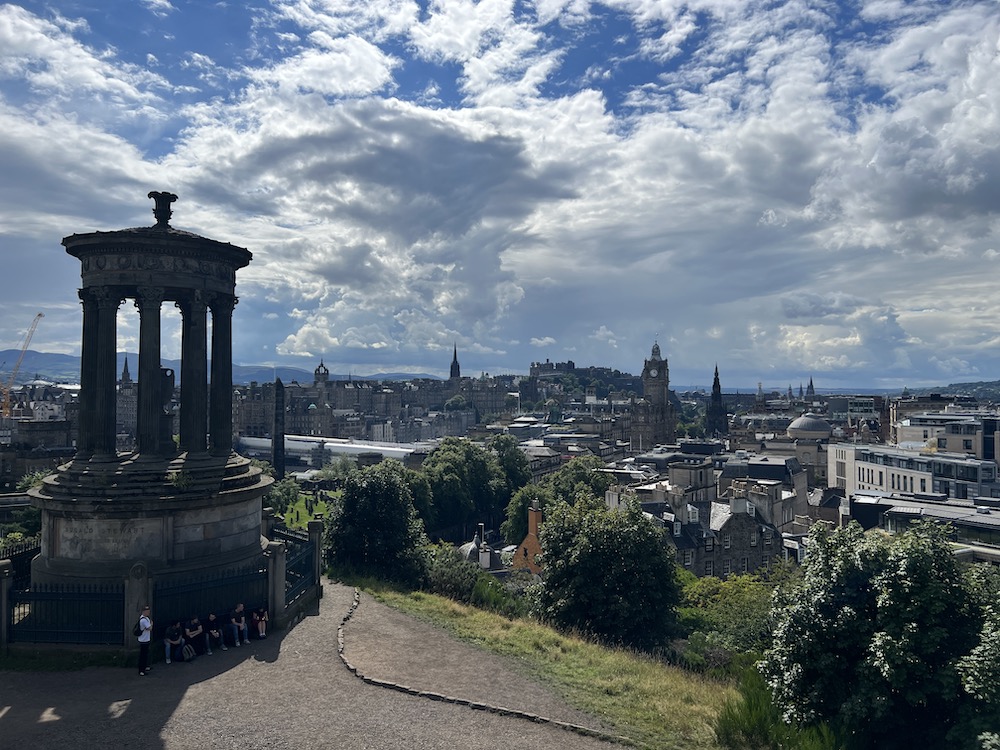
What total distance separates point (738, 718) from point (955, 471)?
66609 mm

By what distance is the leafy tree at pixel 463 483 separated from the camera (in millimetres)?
72750

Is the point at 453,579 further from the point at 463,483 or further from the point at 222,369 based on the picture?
the point at 463,483

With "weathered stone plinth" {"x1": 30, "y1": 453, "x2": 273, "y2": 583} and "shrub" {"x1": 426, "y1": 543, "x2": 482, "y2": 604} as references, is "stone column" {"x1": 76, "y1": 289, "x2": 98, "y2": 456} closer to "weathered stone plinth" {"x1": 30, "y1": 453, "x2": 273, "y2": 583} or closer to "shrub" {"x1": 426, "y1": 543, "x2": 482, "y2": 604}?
"weathered stone plinth" {"x1": 30, "y1": 453, "x2": 273, "y2": 583}

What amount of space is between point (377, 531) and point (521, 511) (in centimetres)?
3776

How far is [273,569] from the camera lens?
19656 mm

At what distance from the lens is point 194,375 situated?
23.6 meters

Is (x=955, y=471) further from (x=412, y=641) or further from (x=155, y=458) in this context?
(x=155, y=458)

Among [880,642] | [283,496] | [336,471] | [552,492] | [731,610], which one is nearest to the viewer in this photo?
[880,642]

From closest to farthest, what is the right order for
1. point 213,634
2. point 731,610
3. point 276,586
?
point 213,634, point 276,586, point 731,610

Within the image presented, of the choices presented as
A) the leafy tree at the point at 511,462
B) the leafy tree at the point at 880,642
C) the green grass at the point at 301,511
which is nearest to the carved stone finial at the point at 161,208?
the leafy tree at the point at 880,642

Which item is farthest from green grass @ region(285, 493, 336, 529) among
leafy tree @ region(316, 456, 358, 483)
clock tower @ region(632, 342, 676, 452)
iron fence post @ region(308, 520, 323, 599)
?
clock tower @ region(632, 342, 676, 452)

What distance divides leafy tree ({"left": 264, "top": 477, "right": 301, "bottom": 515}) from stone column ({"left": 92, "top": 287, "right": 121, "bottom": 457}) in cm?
4699

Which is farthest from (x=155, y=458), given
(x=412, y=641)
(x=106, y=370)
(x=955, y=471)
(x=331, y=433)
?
(x=331, y=433)

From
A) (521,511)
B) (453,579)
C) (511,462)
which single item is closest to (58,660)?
(453,579)
